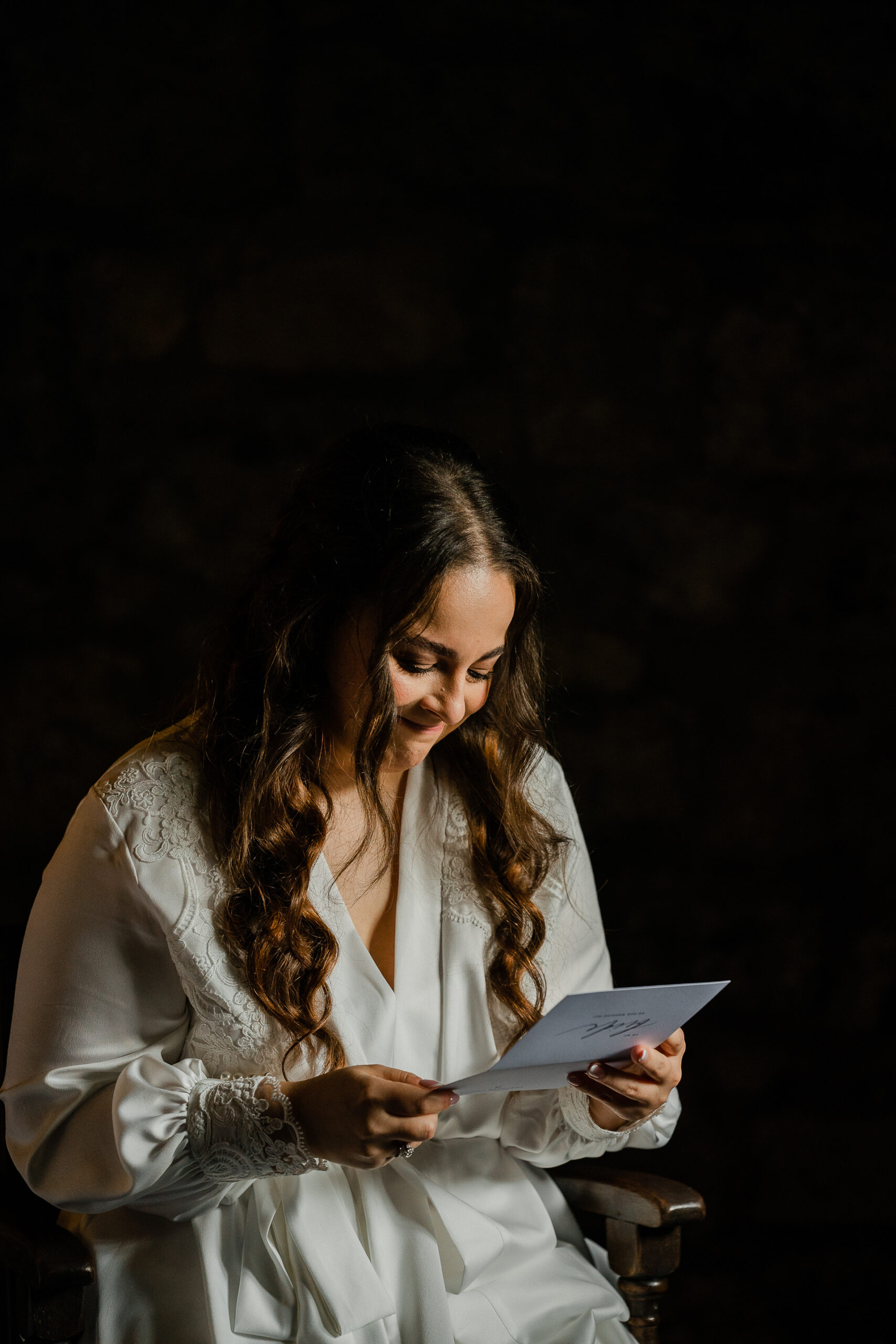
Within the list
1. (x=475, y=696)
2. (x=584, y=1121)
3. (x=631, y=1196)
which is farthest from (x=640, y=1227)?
(x=475, y=696)

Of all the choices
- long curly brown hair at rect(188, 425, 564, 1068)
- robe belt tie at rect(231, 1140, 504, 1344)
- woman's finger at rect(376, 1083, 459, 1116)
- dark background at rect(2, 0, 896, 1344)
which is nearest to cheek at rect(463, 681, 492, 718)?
long curly brown hair at rect(188, 425, 564, 1068)

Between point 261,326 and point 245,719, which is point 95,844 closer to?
point 245,719

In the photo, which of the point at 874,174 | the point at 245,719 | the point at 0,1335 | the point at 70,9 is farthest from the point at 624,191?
the point at 0,1335

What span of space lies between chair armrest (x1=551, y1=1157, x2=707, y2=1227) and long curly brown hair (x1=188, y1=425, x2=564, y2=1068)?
0.24 metres

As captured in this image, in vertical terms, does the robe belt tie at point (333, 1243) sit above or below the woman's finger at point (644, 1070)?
below

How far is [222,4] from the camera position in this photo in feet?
7.05

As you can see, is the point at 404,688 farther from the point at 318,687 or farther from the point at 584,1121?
the point at 584,1121

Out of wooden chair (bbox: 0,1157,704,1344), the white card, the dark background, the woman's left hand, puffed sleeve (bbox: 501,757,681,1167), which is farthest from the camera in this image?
the dark background

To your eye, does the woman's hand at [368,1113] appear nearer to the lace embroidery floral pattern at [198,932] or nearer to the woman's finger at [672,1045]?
the lace embroidery floral pattern at [198,932]

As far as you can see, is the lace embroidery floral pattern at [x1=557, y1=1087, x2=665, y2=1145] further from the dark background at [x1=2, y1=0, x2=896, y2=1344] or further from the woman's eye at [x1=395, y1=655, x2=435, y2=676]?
the dark background at [x1=2, y1=0, x2=896, y2=1344]

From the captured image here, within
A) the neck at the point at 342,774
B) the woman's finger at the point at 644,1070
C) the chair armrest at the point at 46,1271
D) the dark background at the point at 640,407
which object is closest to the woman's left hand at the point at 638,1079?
the woman's finger at the point at 644,1070

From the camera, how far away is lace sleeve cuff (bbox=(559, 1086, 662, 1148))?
Answer: 61.3 inches

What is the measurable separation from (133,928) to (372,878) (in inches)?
13.9

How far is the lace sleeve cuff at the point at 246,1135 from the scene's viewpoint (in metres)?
1.31
